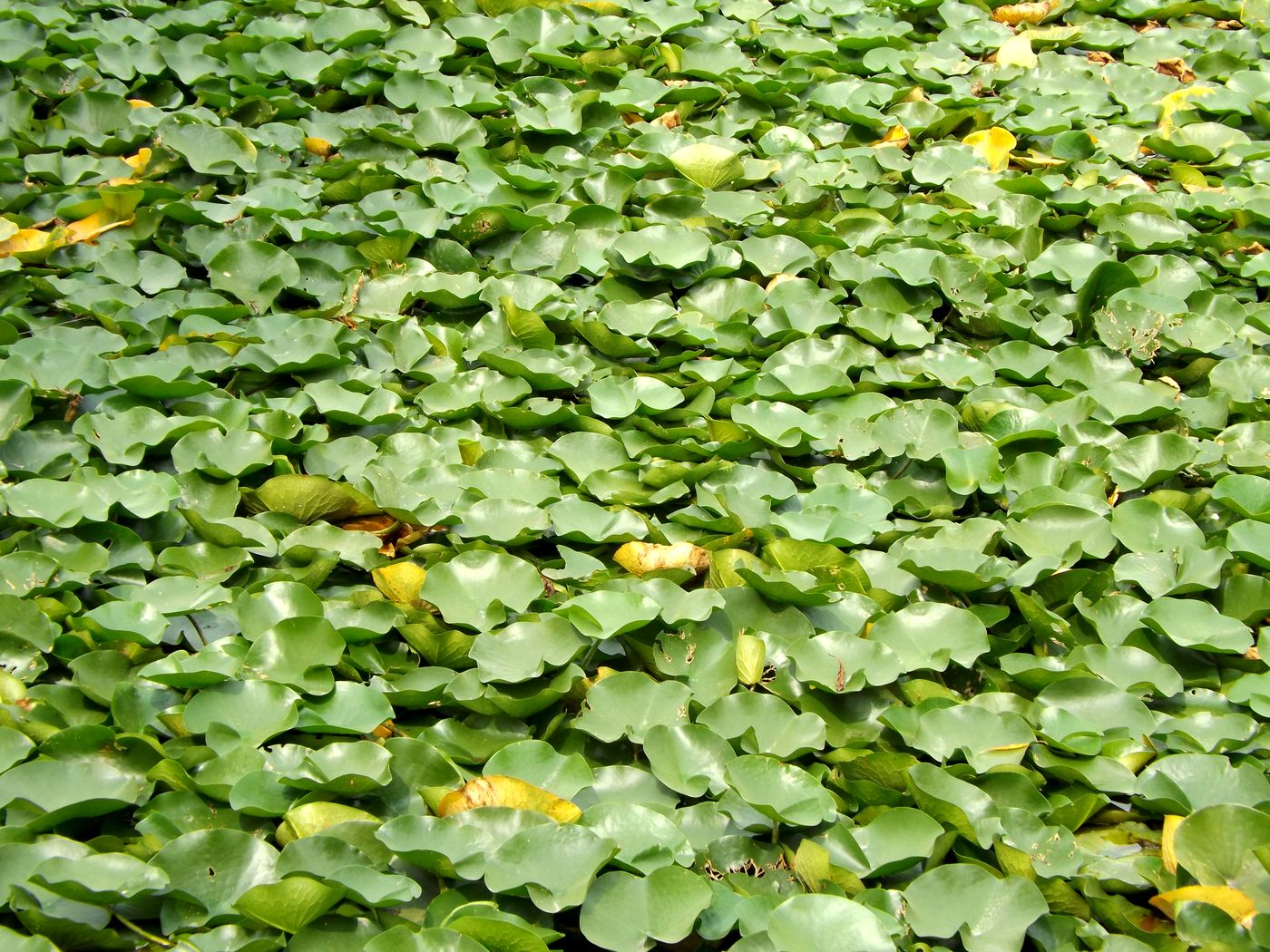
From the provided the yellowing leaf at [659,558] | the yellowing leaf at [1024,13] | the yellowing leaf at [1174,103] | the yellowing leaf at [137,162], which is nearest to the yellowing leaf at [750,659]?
the yellowing leaf at [659,558]

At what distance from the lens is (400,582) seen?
1.97 metres

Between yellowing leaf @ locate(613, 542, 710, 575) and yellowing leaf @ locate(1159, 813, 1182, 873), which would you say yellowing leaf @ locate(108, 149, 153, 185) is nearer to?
yellowing leaf @ locate(613, 542, 710, 575)

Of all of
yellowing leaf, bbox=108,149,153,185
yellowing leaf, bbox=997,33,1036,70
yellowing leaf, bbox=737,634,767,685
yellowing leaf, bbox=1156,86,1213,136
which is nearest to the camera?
yellowing leaf, bbox=737,634,767,685

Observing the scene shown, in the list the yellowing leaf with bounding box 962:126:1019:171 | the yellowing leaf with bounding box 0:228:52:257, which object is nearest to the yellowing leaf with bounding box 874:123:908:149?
the yellowing leaf with bounding box 962:126:1019:171

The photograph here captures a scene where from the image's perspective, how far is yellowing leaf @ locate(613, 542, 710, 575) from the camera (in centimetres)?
202

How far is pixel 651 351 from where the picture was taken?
253 cm

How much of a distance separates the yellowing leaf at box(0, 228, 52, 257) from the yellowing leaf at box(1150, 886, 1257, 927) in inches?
96.3

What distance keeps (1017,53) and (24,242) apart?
9.07 ft

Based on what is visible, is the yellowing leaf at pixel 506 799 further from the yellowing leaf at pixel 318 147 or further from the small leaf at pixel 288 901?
the yellowing leaf at pixel 318 147

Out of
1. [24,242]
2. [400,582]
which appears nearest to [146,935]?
[400,582]

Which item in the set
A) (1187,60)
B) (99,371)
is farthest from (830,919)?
(1187,60)

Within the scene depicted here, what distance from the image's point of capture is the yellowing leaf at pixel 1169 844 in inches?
63.6

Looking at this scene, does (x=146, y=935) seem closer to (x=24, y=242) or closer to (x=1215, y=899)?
(x=1215, y=899)

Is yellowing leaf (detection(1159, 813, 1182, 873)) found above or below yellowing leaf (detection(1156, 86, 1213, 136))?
below
